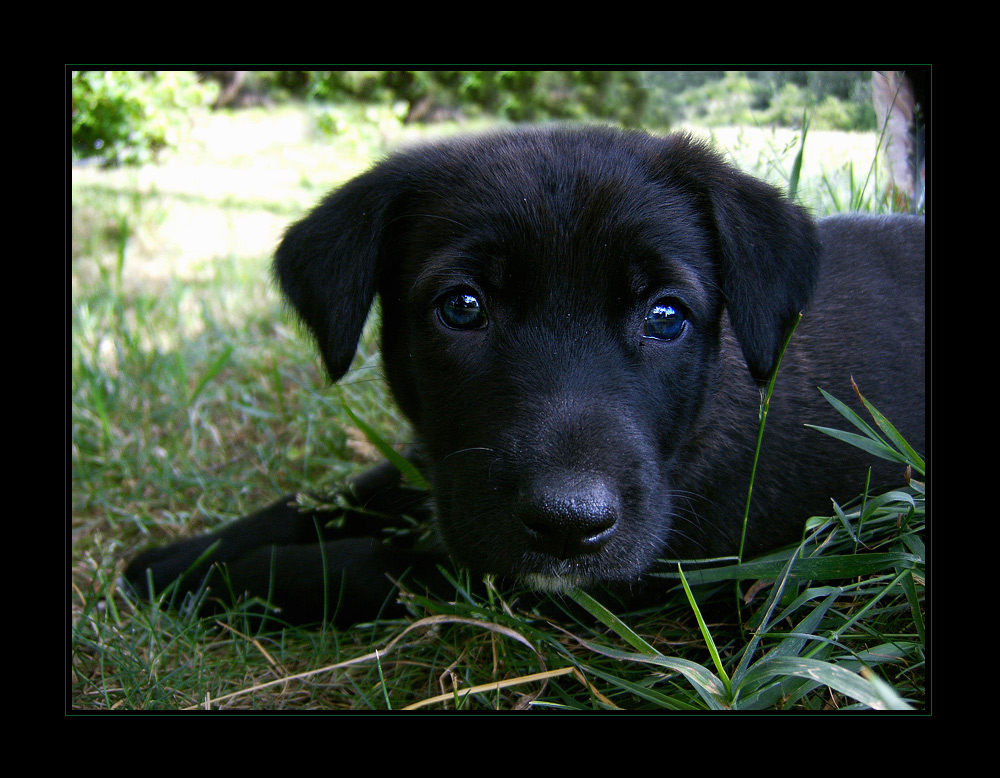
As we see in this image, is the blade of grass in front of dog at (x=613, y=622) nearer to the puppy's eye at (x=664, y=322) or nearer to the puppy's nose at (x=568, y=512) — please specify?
the puppy's nose at (x=568, y=512)

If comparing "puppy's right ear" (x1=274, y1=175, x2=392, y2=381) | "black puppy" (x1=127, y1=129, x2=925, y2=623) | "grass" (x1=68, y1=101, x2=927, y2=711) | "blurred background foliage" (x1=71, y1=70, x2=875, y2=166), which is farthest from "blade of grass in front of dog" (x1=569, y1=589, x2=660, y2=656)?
"blurred background foliage" (x1=71, y1=70, x2=875, y2=166)

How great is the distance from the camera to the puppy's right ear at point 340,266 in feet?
8.31

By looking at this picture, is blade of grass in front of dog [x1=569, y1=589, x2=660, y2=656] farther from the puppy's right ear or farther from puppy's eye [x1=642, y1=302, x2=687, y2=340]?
the puppy's right ear

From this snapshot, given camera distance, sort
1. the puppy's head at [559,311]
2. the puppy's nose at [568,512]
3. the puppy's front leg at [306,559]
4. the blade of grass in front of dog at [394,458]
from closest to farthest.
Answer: the puppy's nose at [568,512] < the puppy's head at [559,311] < the puppy's front leg at [306,559] < the blade of grass in front of dog at [394,458]

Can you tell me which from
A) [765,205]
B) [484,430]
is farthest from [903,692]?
[765,205]

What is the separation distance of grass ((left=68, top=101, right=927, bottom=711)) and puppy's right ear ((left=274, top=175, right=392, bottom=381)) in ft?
1.08

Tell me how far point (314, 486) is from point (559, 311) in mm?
1850

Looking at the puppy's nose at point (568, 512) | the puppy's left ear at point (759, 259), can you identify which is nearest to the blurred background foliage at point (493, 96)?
the puppy's left ear at point (759, 259)

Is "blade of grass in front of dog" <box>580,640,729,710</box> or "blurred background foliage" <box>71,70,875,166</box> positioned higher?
"blurred background foliage" <box>71,70,875,166</box>

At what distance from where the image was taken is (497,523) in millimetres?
2039

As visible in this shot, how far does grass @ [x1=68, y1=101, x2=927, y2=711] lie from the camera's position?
2135mm

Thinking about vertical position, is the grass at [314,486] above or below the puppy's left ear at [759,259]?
below

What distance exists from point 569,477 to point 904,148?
208 centimetres

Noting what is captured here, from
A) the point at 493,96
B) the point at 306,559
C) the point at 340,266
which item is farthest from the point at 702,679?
the point at 493,96
